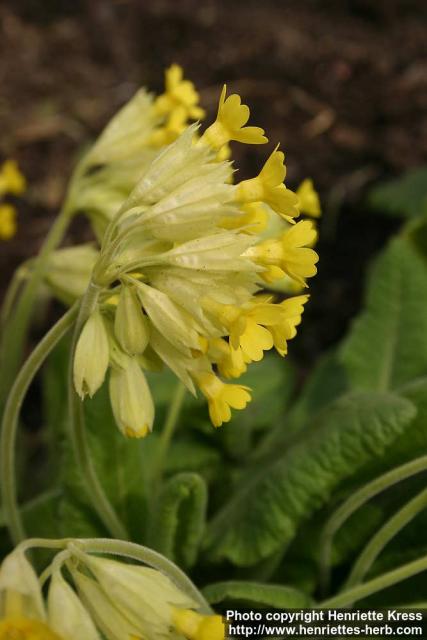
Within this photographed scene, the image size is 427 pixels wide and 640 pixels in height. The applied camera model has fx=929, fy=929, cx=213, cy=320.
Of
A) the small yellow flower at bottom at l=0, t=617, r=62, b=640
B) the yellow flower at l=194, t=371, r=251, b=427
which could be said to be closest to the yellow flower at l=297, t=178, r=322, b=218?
the yellow flower at l=194, t=371, r=251, b=427

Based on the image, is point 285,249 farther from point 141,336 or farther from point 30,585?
point 30,585

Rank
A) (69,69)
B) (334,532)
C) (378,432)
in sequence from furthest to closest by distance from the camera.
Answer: (69,69) → (334,532) → (378,432)

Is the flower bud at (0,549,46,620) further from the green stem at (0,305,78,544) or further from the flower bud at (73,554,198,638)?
the green stem at (0,305,78,544)

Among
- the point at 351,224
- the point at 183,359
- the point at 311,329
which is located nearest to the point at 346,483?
the point at 183,359

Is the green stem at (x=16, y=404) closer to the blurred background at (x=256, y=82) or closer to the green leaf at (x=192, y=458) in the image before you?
the green leaf at (x=192, y=458)

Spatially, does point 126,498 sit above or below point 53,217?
below

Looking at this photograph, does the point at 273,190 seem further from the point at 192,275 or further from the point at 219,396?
the point at 219,396
